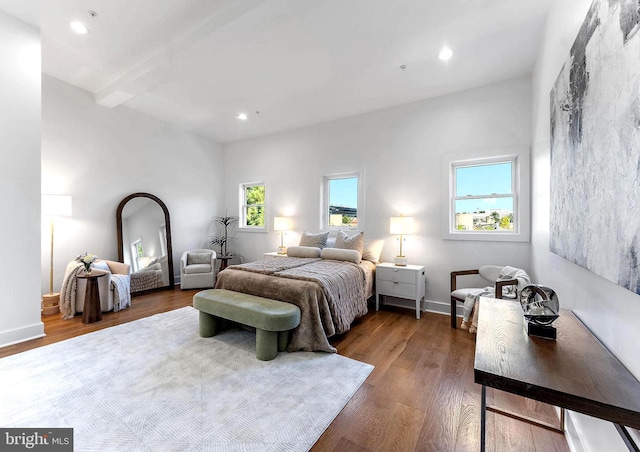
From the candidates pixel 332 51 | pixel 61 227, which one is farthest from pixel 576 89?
pixel 61 227

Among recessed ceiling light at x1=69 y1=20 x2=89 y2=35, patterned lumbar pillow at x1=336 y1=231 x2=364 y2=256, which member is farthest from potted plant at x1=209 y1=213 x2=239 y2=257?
recessed ceiling light at x1=69 y1=20 x2=89 y2=35

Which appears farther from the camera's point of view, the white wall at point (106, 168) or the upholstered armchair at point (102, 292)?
the white wall at point (106, 168)

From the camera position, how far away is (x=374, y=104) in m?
4.06

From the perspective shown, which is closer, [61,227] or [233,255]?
[61,227]

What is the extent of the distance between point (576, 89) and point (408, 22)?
1.62 m

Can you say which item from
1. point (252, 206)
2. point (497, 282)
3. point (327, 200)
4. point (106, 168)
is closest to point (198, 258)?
point (252, 206)

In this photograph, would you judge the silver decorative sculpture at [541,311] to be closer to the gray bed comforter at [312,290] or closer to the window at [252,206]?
the gray bed comforter at [312,290]

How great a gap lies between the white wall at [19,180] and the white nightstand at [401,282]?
3.93 meters

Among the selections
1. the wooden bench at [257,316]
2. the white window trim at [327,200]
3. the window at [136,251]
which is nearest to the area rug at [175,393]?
the wooden bench at [257,316]

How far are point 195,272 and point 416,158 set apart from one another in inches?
167

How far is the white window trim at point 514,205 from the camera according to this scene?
319 centimetres

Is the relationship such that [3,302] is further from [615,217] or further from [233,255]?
[615,217]

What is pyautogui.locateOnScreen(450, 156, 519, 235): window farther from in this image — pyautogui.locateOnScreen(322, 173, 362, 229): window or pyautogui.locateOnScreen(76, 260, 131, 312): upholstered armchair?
pyautogui.locateOnScreen(76, 260, 131, 312): upholstered armchair

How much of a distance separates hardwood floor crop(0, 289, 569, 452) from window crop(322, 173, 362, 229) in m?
1.98
